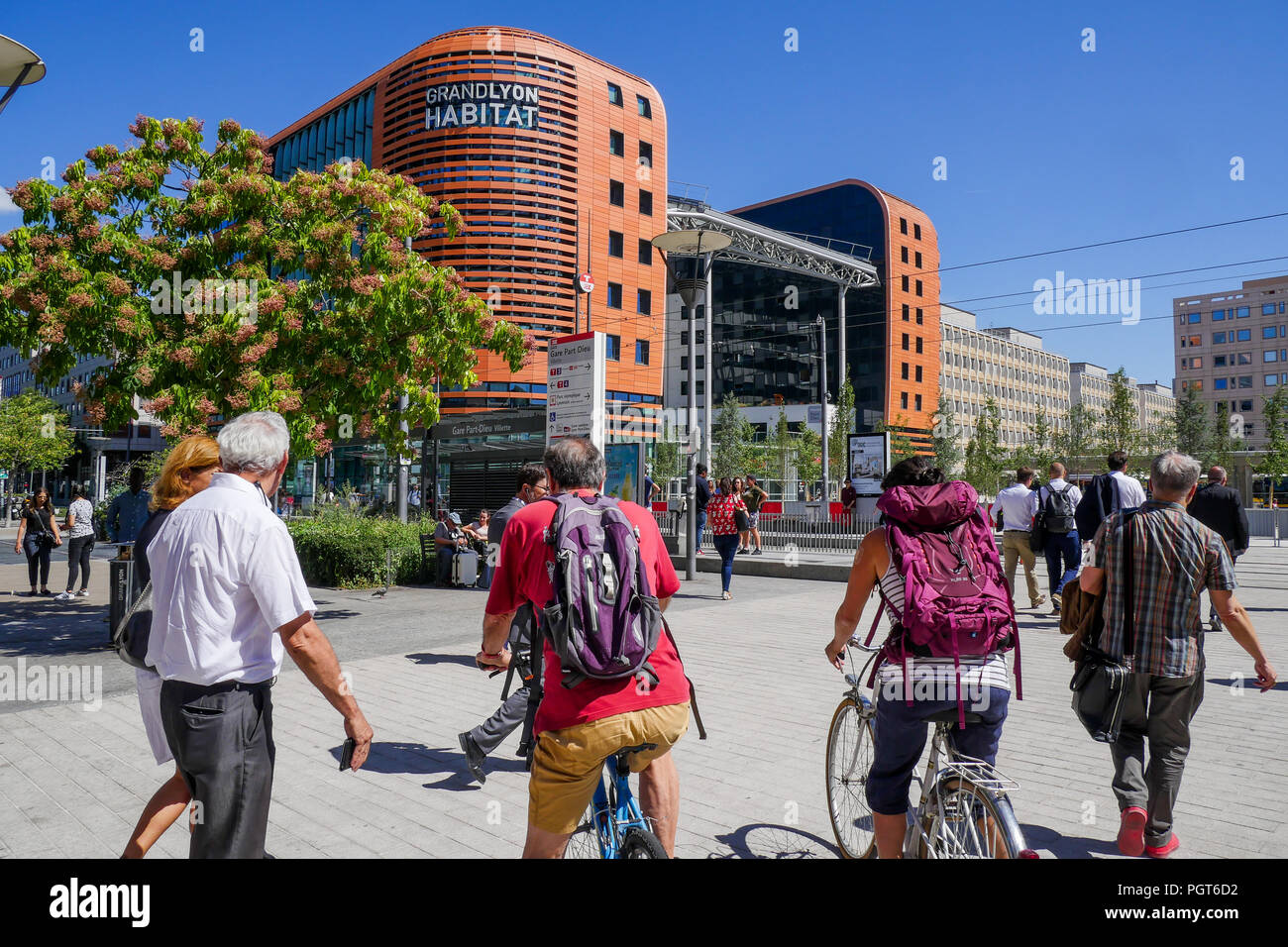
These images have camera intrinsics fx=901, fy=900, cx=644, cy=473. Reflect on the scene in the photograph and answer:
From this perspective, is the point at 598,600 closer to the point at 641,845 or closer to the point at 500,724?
the point at 641,845

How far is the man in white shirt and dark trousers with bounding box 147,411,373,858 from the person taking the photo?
2.60 m

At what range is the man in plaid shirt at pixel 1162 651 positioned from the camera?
3773mm

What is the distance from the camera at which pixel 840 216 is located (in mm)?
69062

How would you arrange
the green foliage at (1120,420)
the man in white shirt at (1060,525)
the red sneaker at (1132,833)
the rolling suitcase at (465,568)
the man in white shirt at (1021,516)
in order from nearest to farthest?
the red sneaker at (1132,833) < the man in white shirt at (1060,525) < the man in white shirt at (1021,516) < the rolling suitcase at (465,568) < the green foliage at (1120,420)

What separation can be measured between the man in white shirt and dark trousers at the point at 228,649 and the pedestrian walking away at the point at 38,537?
14.0m

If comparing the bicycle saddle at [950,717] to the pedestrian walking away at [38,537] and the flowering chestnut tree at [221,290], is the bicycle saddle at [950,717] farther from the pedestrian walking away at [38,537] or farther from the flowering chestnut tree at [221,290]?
the pedestrian walking away at [38,537]

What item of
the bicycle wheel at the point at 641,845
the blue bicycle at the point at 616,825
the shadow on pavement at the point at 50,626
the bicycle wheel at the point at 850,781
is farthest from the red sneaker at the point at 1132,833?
the shadow on pavement at the point at 50,626

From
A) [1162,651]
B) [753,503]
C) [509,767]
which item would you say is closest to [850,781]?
[1162,651]

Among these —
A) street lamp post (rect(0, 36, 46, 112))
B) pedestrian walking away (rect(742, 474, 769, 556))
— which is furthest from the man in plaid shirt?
pedestrian walking away (rect(742, 474, 769, 556))

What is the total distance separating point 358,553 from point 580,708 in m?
13.0

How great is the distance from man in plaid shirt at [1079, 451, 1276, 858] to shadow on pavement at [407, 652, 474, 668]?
5.87 metres
